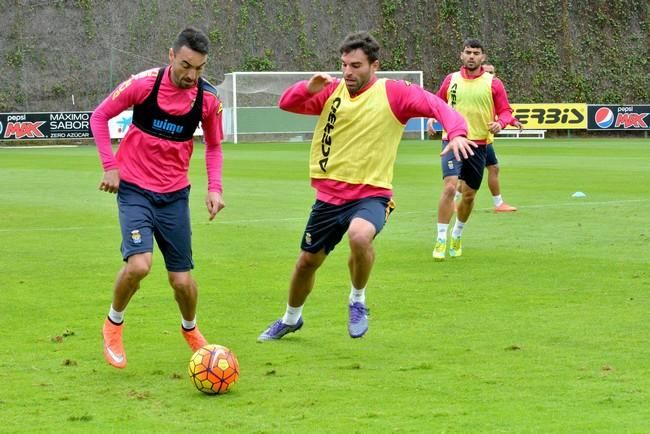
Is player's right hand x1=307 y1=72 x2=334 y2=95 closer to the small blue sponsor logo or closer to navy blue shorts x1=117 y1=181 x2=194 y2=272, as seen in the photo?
the small blue sponsor logo

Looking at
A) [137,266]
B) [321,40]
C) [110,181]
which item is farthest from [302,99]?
[321,40]

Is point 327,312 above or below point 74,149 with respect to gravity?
above

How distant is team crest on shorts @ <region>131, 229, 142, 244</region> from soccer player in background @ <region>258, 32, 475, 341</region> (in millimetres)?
1388

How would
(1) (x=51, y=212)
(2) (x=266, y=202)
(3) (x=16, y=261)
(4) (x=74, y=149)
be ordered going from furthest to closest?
1. (4) (x=74, y=149)
2. (2) (x=266, y=202)
3. (1) (x=51, y=212)
4. (3) (x=16, y=261)

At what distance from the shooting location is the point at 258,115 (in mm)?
46594

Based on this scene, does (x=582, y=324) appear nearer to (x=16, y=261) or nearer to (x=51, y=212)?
(x=16, y=261)

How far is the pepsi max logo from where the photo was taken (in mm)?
49938

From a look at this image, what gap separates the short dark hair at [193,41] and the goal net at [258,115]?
38513mm

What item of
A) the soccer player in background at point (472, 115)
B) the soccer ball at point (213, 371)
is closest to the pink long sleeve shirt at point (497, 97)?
the soccer player in background at point (472, 115)

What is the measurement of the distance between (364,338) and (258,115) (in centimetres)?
3835

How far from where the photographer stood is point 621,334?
28.0ft

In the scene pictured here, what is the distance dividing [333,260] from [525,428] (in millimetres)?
7432

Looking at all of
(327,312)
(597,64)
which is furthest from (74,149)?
(327,312)

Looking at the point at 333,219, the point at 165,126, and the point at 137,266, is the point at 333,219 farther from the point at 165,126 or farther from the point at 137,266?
the point at 137,266
